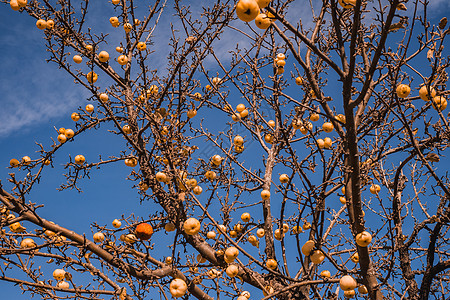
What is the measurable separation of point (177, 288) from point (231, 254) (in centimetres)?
77

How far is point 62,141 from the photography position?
232 inches

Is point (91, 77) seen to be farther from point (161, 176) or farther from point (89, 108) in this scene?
point (161, 176)

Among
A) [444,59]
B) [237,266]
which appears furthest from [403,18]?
[237,266]

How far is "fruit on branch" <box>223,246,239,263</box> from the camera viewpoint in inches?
168

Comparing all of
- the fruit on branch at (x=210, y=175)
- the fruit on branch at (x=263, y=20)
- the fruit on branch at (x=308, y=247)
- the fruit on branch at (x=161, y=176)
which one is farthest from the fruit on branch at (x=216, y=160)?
the fruit on branch at (x=263, y=20)

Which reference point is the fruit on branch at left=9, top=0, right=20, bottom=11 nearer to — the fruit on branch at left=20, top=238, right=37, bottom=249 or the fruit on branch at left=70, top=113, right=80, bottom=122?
the fruit on branch at left=70, top=113, right=80, bottom=122

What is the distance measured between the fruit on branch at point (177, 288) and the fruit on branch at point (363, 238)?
2.01 meters

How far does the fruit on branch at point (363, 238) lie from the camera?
3.79 metres

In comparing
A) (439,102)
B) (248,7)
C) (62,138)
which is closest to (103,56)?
(62,138)

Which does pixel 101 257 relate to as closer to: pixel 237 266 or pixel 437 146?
pixel 237 266

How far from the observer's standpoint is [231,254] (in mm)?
4277

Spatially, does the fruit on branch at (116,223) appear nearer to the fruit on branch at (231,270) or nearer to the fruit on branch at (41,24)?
the fruit on branch at (231,270)

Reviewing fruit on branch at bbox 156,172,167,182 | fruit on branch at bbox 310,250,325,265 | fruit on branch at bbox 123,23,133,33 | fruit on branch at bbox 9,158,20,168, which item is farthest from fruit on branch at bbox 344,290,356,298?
fruit on branch at bbox 123,23,133,33

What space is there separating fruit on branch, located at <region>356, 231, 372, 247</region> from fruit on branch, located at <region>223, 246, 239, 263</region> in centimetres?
143
